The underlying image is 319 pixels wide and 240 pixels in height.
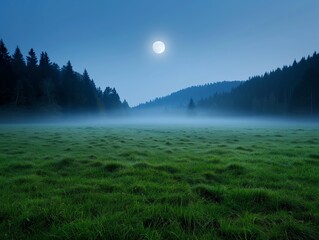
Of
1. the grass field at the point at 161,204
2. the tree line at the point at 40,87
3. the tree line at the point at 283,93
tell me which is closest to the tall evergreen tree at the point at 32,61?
the tree line at the point at 40,87

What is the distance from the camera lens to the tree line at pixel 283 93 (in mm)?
77438

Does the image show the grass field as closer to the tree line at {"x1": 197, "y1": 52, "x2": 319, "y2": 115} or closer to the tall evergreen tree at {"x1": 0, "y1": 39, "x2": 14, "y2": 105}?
the tall evergreen tree at {"x1": 0, "y1": 39, "x2": 14, "y2": 105}

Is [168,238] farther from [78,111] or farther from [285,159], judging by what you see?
[78,111]

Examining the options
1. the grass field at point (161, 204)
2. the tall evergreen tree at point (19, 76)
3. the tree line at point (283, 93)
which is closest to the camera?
the grass field at point (161, 204)

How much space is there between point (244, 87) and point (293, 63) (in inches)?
1434

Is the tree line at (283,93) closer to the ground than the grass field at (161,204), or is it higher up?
higher up

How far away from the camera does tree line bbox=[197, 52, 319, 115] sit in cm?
7744

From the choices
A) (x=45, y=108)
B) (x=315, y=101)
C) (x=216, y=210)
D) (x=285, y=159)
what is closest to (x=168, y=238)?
(x=216, y=210)

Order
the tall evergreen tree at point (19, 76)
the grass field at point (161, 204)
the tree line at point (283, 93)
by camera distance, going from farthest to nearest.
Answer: the tree line at point (283, 93)
the tall evergreen tree at point (19, 76)
the grass field at point (161, 204)

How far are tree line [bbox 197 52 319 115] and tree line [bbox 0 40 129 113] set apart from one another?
288ft

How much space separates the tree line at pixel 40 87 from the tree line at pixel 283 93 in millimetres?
87731

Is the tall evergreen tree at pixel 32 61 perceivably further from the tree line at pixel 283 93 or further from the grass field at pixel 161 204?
the tree line at pixel 283 93

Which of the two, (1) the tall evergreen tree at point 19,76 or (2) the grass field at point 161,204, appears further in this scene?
(1) the tall evergreen tree at point 19,76

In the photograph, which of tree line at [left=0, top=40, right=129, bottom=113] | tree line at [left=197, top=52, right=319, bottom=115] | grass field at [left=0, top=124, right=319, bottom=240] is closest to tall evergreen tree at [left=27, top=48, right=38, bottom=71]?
tree line at [left=0, top=40, right=129, bottom=113]
